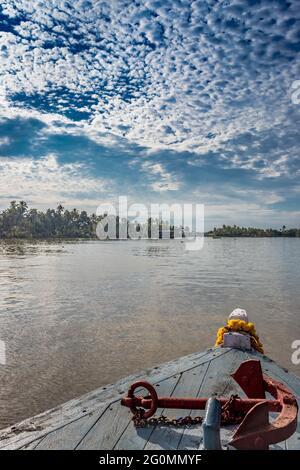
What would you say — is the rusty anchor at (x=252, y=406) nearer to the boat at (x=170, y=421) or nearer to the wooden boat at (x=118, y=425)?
the boat at (x=170, y=421)

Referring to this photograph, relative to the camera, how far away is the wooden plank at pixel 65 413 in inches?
137

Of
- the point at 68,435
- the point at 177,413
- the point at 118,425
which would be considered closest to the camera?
the point at 68,435

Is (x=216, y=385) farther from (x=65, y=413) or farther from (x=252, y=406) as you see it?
(x=65, y=413)

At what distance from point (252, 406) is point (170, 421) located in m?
0.79

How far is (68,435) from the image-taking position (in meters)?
3.40

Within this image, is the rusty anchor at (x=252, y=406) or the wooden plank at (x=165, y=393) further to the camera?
the wooden plank at (x=165, y=393)

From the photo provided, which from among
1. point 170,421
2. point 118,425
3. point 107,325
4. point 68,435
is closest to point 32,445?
point 68,435

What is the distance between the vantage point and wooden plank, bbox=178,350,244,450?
3309 mm

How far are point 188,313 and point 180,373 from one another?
8.91 m

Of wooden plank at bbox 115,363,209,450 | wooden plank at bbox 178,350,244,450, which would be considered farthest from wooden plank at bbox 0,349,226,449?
wooden plank at bbox 178,350,244,450

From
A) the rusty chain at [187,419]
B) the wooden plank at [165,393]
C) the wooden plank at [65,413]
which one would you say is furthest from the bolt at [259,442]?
the wooden plank at [65,413]

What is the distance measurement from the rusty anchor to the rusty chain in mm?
12

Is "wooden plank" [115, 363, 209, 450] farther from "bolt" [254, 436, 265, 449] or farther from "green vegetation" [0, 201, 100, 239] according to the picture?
"green vegetation" [0, 201, 100, 239]
